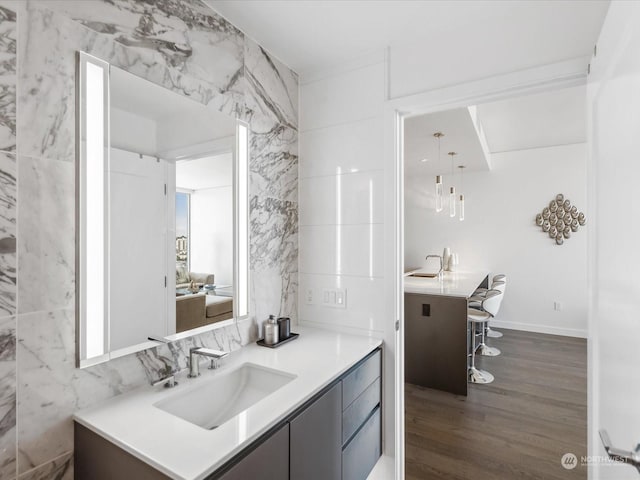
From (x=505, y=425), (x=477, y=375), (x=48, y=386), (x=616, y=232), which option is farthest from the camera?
(x=477, y=375)

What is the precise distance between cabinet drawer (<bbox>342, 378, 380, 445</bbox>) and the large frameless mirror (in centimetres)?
68

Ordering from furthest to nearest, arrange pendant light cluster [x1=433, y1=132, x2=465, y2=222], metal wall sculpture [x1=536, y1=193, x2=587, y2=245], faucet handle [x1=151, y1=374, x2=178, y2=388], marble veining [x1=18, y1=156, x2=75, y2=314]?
1. metal wall sculpture [x1=536, y1=193, x2=587, y2=245]
2. pendant light cluster [x1=433, y1=132, x2=465, y2=222]
3. faucet handle [x1=151, y1=374, x2=178, y2=388]
4. marble veining [x1=18, y1=156, x2=75, y2=314]

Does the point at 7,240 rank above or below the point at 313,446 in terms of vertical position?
above

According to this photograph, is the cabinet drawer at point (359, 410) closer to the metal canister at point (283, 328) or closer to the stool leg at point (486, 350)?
the metal canister at point (283, 328)

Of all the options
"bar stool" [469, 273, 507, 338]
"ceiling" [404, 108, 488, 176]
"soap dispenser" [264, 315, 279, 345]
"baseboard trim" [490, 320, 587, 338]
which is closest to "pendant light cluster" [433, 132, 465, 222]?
"ceiling" [404, 108, 488, 176]

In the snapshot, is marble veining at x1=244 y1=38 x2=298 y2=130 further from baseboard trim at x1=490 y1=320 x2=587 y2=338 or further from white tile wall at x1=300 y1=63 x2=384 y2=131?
baseboard trim at x1=490 y1=320 x2=587 y2=338

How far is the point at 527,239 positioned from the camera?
15.8 feet

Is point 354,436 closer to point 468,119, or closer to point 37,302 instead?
point 37,302

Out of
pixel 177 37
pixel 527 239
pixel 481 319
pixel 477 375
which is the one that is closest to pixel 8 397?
pixel 177 37

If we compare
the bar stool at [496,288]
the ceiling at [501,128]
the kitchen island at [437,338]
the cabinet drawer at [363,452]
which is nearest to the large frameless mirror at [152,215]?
the cabinet drawer at [363,452]

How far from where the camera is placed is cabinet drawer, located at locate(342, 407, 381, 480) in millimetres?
1415

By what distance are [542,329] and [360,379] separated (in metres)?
4.46

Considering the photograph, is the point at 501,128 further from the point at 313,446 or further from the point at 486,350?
the point at 313,446

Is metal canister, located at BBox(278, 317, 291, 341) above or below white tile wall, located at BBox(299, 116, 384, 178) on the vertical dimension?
below
